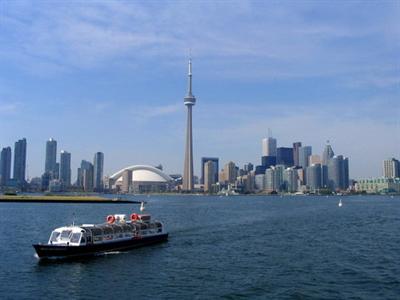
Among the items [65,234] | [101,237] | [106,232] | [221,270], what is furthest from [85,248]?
[221,270]

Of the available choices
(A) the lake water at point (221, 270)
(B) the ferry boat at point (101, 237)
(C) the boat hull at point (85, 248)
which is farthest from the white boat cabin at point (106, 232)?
(A) the lake water at point (221, 270)

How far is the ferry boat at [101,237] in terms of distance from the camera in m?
46.2

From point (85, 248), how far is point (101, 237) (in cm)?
343

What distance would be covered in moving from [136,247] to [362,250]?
2647 cm

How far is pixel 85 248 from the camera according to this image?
48.0 m

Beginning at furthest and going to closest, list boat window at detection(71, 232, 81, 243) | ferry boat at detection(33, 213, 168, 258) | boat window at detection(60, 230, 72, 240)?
boat window at detection(60, 230, 72, 240)
boat window at detection(71, 232, 81, 243)
ferry boat at detection(33, 213, 168, 258)

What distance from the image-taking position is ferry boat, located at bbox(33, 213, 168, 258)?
46216 mm

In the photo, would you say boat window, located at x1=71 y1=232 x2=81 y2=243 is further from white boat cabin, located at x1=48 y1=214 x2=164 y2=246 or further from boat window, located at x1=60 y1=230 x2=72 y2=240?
boat window, located at x1=60 y1=230 x2=72 y2=240

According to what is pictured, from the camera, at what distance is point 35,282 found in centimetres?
3694

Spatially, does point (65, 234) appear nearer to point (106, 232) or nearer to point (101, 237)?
point (101, 237)

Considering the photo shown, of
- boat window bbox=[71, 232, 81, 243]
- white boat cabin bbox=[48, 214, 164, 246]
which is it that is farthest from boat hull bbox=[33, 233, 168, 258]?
boat window bbox=[71, 232, 81, 243]

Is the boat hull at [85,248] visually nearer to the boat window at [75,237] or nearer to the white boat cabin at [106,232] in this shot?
the white boat cabin at [106,232]

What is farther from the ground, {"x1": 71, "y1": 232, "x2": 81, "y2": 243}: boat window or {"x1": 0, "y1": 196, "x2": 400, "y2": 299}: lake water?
{"x1": 71, "y1": 232, "x2": 81, "y2": 243}: boat window

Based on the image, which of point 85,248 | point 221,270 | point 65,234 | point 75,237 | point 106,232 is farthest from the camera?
point 106,232
